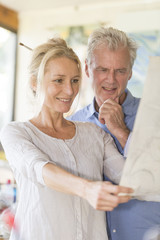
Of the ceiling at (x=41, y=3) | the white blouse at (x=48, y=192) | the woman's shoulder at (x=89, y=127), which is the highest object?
the ceiling at (x=41, y=3)

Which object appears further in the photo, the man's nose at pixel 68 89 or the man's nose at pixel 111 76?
the man's nose at pixel 111 76

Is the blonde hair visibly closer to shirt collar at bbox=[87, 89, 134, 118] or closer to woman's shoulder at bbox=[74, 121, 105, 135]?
woman's shoulder at bbox=[74, 121, 105, 135]

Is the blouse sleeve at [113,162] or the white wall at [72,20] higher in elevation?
the white wall at [72,20]

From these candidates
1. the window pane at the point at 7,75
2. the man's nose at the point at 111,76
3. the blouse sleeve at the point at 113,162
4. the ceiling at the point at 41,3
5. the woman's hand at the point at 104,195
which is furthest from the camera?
the window pane at the point at 7,75

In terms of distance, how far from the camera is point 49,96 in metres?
1.09

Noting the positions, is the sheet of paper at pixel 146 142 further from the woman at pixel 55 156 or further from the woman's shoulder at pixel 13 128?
the woman's shoulder at pixel 13 128

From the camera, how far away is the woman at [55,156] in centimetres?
96

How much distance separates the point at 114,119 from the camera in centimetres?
125

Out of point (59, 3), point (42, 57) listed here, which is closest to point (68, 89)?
point (42, 57)

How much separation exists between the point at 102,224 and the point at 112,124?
35cm

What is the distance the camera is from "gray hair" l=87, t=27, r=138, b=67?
1334mm

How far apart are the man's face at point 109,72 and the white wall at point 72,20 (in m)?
1.62

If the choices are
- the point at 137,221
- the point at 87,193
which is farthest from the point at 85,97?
the point at 87,193

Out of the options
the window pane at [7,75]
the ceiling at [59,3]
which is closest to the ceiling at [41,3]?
the ceiling at [59,3]
